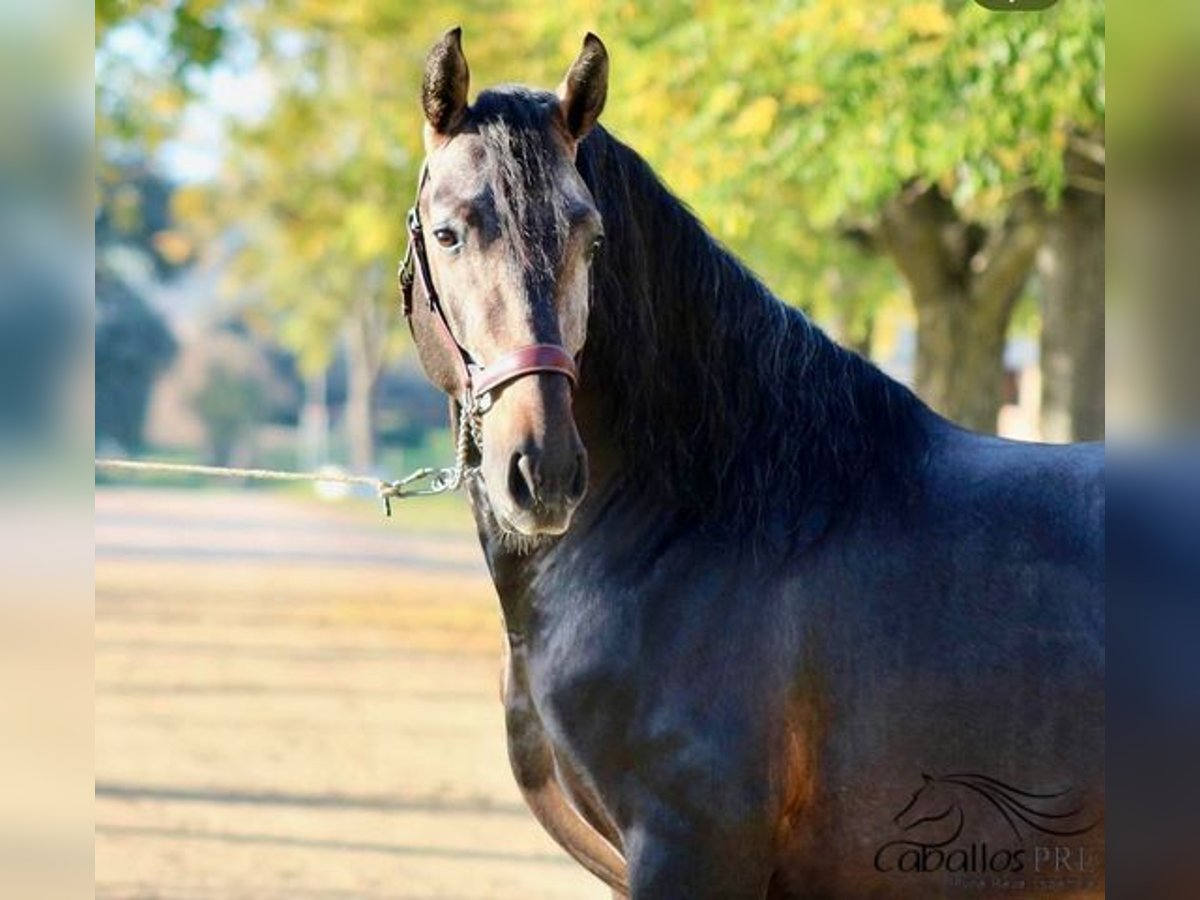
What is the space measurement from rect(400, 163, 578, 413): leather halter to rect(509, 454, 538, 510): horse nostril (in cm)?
15

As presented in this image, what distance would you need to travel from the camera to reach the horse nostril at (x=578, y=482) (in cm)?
289

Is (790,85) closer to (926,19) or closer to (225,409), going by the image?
(926,19)

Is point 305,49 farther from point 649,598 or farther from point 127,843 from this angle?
point 649,598

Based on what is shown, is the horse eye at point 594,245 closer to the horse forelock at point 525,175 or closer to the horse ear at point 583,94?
the horse forelock at point 525,175

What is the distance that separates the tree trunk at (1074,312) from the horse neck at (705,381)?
10305mm

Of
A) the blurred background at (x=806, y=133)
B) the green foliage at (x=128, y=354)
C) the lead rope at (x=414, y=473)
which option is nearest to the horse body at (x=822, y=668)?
the lead rope at (x=414, y=473)

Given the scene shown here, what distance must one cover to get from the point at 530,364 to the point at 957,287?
12.9 metres

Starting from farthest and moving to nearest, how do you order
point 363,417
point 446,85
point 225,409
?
point 225,409
point 363,417
point 446,85

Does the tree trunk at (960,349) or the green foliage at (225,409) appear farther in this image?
the green foliage at (225,409)

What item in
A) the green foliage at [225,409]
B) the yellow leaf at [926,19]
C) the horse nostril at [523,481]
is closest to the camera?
the horse nostril at [523,481]

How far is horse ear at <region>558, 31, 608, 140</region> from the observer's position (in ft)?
10.3

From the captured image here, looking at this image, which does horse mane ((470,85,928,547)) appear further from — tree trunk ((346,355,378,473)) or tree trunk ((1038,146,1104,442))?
tree trunk ((346,355,378,473))

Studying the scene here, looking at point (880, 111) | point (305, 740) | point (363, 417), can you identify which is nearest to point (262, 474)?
point (880, 111)

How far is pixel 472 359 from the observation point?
10.1ft
